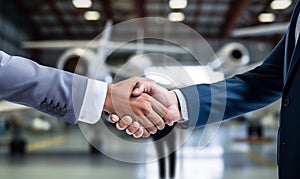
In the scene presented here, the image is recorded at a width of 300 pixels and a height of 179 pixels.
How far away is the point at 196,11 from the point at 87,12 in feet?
21.8

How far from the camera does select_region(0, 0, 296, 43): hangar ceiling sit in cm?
2272

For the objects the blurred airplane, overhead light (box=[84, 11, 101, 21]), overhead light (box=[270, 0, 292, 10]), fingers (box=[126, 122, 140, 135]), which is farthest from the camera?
overhead light (box=[84, 11, 101, 21])

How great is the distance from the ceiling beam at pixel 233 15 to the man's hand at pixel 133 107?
18237 millimetres

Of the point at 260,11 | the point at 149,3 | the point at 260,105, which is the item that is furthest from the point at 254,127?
the point at 260,105

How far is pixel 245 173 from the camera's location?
752 cm

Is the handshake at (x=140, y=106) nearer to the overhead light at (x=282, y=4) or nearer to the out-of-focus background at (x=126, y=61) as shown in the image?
the out-of-focus background at (x=126, y=61)

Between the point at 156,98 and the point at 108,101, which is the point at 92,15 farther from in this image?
the point at 108,101

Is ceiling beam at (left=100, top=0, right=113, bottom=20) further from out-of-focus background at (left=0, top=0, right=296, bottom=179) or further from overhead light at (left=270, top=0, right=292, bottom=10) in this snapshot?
overhead light at (left=270, top=0, right=292, bottom=10)

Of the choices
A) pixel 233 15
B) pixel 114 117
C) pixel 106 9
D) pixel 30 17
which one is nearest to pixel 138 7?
pixel 106 9

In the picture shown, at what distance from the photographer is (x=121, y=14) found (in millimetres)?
25031

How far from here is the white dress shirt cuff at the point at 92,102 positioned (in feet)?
4.75

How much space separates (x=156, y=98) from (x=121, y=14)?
78.2 ft

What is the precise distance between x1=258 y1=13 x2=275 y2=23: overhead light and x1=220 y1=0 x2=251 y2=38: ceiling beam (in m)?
1.19

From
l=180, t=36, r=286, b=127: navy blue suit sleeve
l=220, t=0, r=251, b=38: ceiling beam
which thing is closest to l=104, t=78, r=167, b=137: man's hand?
l=180, t=36, r=286, b=127: navy blue suit sleeve
